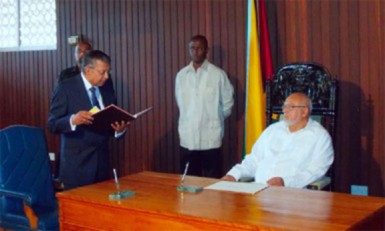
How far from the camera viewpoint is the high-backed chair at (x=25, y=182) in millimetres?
2887

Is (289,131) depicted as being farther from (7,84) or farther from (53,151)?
(7,84)

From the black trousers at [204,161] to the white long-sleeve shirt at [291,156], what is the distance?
3.85 feet

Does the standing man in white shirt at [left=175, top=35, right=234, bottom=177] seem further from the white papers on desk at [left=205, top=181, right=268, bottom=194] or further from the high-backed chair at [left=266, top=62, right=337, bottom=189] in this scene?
the white papers on desk at [left=205, top=181, right=268, bottom=194]

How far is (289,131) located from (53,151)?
375 cm

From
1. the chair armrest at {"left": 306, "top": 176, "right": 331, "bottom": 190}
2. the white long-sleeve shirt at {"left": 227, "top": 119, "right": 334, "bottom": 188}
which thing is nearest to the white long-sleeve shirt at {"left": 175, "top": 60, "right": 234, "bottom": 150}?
the white long-sleeve shirt at {"left": 227, "top": 119, "right": 334, "bottom": 188}

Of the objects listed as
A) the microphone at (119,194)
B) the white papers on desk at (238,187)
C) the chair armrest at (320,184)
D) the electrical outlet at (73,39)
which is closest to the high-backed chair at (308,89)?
the chair armrest at (320,184)

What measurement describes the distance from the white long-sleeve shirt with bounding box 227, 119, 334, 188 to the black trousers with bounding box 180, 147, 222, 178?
117 centimetres

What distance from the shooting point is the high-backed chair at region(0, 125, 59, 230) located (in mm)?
2887

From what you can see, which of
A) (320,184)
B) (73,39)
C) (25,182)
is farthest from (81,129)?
(73,39)

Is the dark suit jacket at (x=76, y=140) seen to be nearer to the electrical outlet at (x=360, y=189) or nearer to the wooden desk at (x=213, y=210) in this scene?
the wooden desk at (x=213, y=210)

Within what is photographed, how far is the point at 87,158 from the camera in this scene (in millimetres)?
3014

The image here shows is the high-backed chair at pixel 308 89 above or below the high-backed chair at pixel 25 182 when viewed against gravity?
above

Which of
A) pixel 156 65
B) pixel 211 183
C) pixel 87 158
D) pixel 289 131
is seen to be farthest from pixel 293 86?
pixel 156 65

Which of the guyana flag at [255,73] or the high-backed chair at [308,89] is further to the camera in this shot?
the guyana flag at [255,73]
